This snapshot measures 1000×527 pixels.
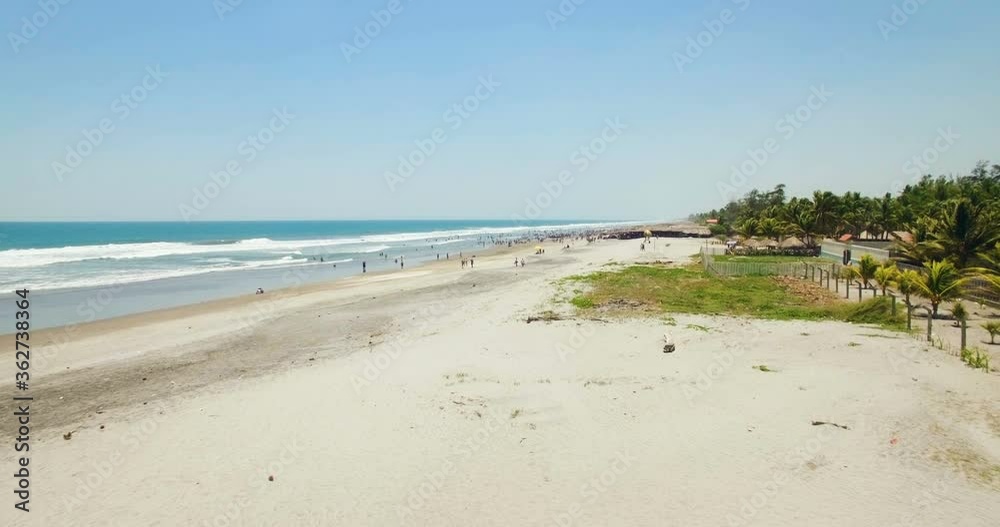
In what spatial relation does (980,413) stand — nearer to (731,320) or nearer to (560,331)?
(731,320)

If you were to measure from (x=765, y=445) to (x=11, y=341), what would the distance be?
26.6 metres

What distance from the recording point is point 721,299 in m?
24.0

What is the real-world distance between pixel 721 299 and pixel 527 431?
17.1 m

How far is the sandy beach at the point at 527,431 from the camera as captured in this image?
779 cm

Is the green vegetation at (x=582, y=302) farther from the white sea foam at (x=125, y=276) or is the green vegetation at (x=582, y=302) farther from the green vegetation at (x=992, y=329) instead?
the white sea foam at (x=125, y=276)

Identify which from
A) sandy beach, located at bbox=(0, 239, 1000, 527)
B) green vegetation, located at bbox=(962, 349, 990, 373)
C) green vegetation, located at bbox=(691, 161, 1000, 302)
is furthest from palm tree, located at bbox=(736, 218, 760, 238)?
green vegetation, located at bbox=(962, 349, 990, 373)

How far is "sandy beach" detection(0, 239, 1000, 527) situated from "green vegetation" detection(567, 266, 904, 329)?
197 cm

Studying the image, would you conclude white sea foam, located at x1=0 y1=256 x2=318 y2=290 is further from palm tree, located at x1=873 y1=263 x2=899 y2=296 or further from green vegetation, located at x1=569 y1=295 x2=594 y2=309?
palm tree, located at x1=873 y1=263 x2=899 y2=296

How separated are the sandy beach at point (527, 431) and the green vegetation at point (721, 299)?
6.47ft

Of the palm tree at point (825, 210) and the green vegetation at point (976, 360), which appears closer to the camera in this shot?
the green vegetation at point (976, 360)

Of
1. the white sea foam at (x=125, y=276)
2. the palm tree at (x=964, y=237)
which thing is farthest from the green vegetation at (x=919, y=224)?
the white sea foam at (x=125, y=276)

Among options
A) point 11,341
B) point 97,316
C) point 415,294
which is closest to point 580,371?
point 415,294

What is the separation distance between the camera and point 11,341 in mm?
20141

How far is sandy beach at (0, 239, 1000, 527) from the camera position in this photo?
7785mm
